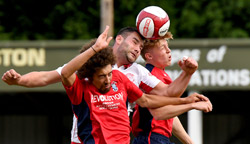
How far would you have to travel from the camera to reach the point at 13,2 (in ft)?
63.8

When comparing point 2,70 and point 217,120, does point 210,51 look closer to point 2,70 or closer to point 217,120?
point 217,120

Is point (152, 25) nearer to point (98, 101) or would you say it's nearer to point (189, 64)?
point (189, 64)

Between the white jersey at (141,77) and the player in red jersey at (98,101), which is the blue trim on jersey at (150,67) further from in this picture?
the player in red jersey at (98,101)

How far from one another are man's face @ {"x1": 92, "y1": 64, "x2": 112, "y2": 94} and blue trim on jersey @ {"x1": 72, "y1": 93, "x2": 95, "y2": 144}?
0.18 m

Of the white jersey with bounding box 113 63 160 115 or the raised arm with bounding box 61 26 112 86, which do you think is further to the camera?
the white jersey with bounding box 113 63 160 115

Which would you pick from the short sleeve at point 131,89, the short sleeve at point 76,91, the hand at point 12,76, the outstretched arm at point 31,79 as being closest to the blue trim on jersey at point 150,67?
the short sleeve at point 131,89

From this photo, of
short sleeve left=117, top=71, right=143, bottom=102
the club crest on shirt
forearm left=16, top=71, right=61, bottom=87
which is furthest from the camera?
short sleeve left=117, top=71, right=143, bottom=102

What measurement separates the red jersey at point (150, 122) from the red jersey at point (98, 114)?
0.71 metres

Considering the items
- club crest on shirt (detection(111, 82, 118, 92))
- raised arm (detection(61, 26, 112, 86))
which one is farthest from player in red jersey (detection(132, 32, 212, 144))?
raised arm (detection(61, 26, 112, 86))

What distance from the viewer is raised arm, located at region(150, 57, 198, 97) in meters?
5.06

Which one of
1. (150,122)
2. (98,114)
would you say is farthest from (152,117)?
(98,114)

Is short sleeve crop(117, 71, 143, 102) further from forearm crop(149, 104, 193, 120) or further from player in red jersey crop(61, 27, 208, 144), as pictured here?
forearm crop(149, 104, 193, 120)

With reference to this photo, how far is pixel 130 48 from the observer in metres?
5.48

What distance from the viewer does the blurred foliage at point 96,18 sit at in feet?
59.8
